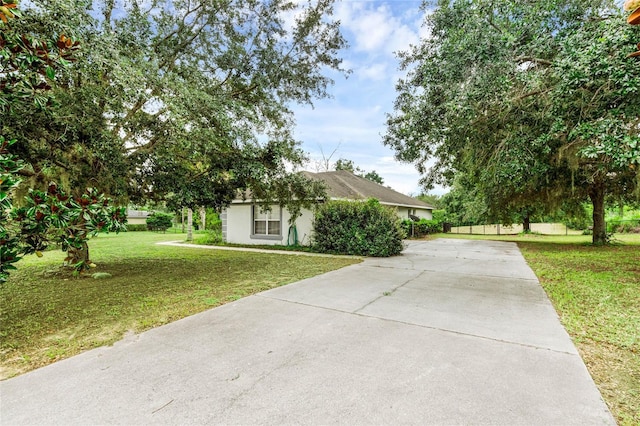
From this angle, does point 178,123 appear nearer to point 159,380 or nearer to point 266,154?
point 266,154

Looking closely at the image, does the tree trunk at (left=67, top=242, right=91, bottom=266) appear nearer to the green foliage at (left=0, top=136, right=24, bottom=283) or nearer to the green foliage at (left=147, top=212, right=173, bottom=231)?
the green foliage at (left=0, top=136, right=24, bottom=283)

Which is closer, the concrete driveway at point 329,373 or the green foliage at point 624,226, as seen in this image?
the concrete driveway at point 329,373

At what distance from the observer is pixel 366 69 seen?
420 inches

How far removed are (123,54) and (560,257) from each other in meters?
13.9

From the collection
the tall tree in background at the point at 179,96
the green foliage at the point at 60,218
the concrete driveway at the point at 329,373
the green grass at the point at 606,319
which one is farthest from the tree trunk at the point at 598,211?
the green foliage at the point at 60,218

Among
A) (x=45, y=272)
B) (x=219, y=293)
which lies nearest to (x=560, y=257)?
(x=219, y=293)

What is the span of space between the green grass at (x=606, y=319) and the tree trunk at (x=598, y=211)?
681 cm

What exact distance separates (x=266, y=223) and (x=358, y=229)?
17.9 ft

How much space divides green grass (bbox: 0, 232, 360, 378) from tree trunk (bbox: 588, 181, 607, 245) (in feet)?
42.6

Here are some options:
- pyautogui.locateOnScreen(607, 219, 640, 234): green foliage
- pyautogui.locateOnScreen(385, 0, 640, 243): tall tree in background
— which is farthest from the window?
pyautogui.locateOnScreen(607, 219, 640, 234): green foliage

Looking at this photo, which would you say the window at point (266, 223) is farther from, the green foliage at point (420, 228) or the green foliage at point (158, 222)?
the green foliage at point (158, 222)

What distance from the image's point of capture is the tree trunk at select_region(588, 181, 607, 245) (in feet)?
46.0

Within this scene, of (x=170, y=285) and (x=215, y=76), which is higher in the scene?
(x=215, y=76)

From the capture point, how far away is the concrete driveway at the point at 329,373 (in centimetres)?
222
